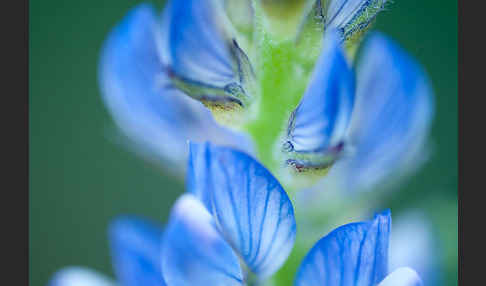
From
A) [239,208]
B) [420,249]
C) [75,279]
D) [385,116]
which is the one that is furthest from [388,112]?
[75,279]

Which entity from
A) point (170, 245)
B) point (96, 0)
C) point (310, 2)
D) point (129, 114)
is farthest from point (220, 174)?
point (96, 0)

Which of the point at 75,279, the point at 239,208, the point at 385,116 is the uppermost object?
the point at 385,116

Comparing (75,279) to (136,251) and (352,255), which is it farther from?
(352,255)

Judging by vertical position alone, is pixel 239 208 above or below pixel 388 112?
below

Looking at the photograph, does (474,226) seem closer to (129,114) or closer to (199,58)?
(199,58)

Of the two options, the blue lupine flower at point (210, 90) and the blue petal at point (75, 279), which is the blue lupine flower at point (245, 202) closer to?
the blue lupine flower at point (210, 90)
